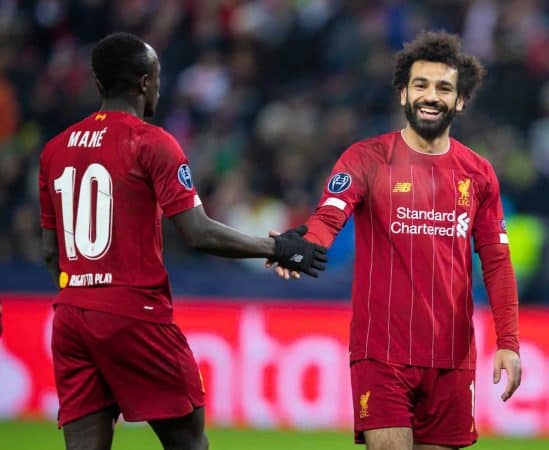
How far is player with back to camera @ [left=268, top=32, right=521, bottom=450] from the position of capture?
5.95 metres

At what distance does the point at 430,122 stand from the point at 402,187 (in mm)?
333

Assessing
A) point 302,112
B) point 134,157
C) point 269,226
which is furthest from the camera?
point 302,112

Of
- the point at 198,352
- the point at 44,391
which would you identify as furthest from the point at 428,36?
the point at 44,391

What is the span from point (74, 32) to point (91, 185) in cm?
1007

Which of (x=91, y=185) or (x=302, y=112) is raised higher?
(x=302, y=112)

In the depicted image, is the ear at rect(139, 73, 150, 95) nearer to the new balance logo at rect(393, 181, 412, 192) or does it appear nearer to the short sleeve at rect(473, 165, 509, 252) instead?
the new balance logo at rect(393, 181, 412, 192)

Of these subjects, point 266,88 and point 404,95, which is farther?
point 266,88

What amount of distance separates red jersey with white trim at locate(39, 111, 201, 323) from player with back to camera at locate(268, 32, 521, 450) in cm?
69

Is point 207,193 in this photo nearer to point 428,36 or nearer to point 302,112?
point 302,112

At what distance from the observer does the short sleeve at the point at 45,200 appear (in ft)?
19.2

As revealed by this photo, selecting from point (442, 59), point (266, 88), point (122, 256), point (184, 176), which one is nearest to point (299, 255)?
point (184, 176)

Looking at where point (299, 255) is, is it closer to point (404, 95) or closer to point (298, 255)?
point (298, 255)

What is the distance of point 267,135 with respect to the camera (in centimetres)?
1388

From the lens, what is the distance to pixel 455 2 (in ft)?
48.1
